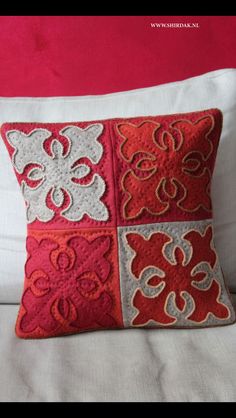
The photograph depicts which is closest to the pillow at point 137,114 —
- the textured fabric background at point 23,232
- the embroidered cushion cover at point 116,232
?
the textured fabric background at point 23,232

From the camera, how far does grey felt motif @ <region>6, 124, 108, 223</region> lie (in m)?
0.75

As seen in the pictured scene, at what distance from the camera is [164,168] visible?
759 millimetres

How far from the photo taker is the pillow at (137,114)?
2.96 ft

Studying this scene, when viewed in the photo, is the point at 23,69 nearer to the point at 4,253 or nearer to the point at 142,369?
the point at 4,253

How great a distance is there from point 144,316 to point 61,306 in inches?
5.5

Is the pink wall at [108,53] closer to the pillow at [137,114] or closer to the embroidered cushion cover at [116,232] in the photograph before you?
the pillow at [137,114]

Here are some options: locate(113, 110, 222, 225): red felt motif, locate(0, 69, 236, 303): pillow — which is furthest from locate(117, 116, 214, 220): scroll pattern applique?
locate(0, 69, 236, 303): pillow

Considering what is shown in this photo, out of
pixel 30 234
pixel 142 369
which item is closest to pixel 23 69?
pixel 30 234

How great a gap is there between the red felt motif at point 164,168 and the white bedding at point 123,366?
0.20 meters

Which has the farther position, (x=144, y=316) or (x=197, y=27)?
(x=197, y=27)

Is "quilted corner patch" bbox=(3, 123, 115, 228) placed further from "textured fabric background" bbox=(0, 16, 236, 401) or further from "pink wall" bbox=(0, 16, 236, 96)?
"pink wall" bbox=(0, 16, 236, 96)

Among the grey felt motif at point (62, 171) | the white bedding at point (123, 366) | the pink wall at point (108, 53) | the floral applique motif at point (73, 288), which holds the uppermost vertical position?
the pink wall at point (108, 53)

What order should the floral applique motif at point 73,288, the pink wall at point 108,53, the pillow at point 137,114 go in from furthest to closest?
the pink wall at point 108,53, the pillow at point 137,114, the floral applique motif at point 73,288

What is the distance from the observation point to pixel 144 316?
29.6 inches
